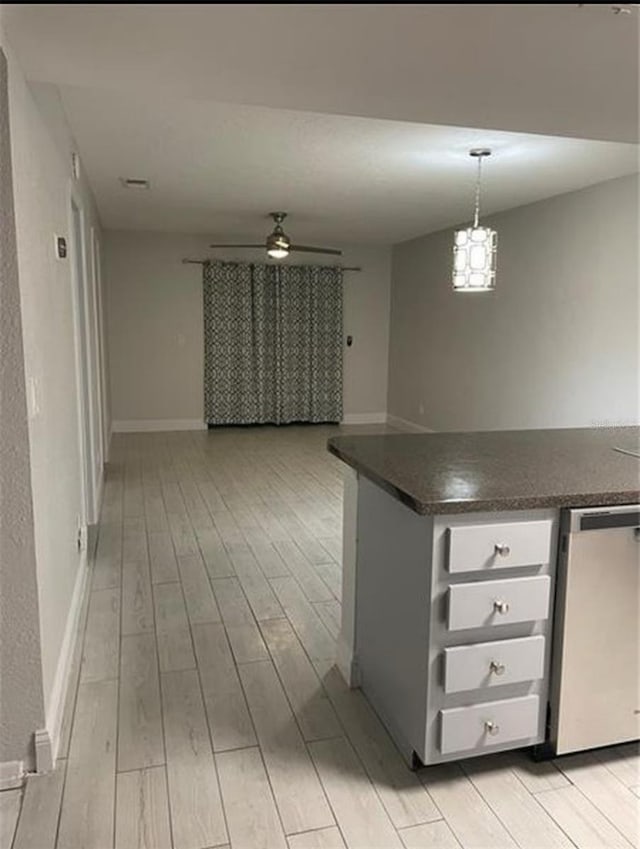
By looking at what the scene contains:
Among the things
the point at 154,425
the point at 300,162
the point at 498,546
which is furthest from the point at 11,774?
the point at 154,425

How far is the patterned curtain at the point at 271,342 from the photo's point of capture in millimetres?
7750

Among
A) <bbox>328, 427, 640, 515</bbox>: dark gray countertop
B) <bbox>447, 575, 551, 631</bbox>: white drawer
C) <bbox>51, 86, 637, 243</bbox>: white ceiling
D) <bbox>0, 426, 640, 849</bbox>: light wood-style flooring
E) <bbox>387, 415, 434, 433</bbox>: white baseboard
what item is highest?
<bbox>51, 86, 637, 243</bbox>: white ceiling

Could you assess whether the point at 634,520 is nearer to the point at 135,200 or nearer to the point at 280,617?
the point at 280,617

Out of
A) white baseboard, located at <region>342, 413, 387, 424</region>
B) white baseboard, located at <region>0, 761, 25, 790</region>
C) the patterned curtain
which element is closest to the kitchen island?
white baseboard, located at <region>0, 761, 25, 790</region>

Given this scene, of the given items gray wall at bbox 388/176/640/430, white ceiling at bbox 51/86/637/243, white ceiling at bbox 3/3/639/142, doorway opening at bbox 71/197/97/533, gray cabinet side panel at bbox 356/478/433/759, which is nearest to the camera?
white ceiling at bbox 3/3/639/142

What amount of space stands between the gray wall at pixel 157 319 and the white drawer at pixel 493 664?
21.2 ft

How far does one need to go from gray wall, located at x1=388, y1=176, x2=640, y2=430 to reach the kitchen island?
261 cm

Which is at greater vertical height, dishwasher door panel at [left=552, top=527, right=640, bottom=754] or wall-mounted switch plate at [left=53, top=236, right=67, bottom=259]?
wall-mounted switch plate at [left=53, top=236, right=67, bottom=259]

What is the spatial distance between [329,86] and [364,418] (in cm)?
661

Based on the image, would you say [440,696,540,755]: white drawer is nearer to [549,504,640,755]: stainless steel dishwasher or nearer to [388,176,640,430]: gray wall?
[549,504,640,755]: stainless steel dishwasher

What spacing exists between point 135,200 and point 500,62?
4010mm

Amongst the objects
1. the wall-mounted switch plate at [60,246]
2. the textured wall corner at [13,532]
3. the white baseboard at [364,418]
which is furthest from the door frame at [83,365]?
the white baseboard at [364,418]

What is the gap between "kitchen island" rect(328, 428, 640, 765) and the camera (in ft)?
5.74

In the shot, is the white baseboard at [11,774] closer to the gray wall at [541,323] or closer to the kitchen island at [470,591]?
the kitchen island at [470,591]
